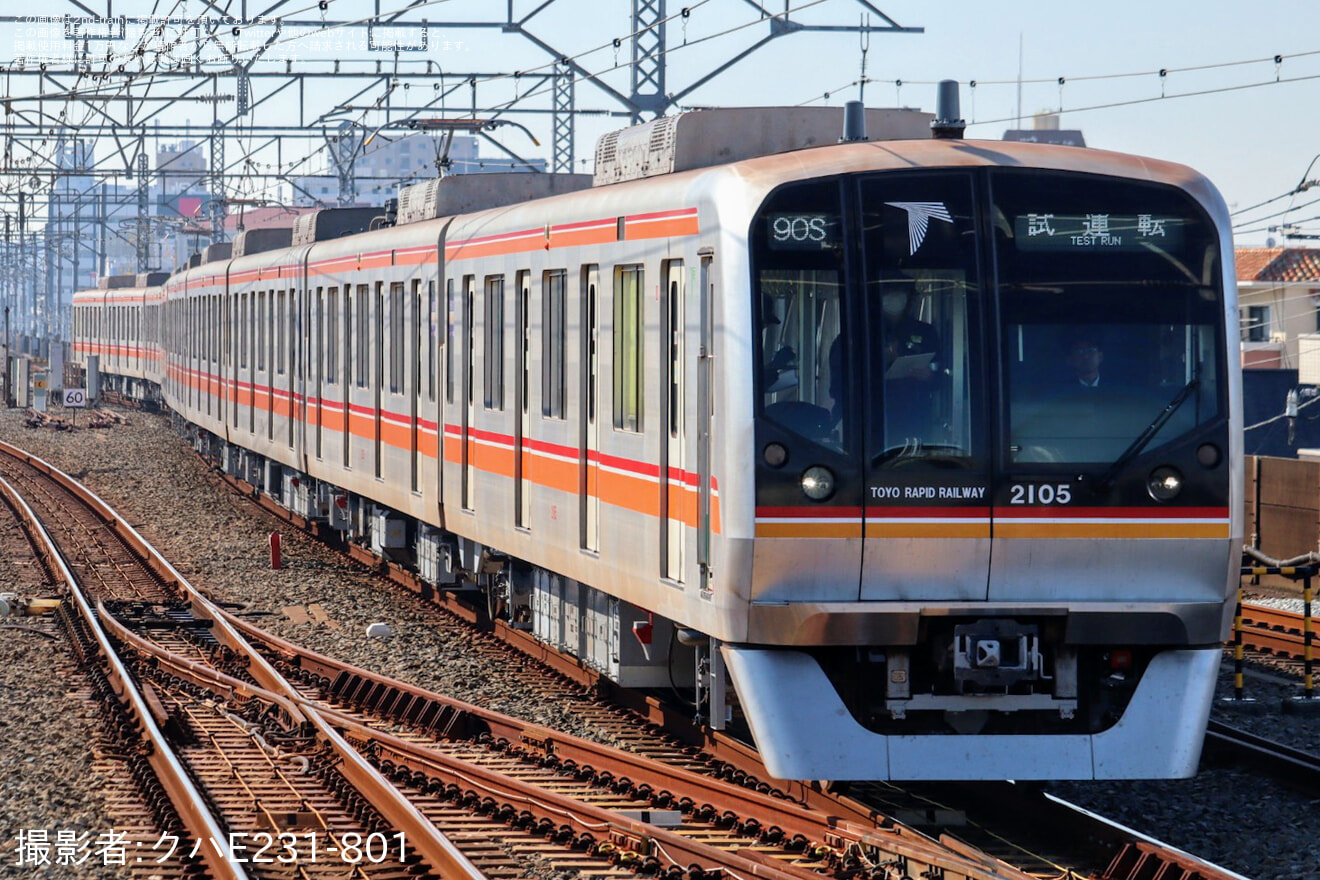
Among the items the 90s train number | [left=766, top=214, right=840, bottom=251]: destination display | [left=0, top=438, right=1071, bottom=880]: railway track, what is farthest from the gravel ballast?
[left=766, top=214, right=840, bottom=251]: destination display

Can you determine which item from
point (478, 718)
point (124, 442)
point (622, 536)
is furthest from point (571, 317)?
point (124, 442)

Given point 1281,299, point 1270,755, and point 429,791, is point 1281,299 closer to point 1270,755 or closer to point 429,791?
point 1270,755

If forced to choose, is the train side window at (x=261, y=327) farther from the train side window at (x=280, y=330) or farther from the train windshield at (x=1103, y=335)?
the train windshield at (x=1103, y=335)

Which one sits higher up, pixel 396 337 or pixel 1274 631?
pixel 396 337

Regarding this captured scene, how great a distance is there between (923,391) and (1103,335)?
750 millimetres

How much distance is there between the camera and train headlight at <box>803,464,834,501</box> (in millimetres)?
7531

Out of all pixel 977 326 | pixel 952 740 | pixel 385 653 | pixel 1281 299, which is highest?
pixel 1281 299

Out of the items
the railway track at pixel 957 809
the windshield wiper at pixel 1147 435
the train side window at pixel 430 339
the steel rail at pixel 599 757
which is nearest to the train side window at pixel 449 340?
the train side window at pixel 430 339

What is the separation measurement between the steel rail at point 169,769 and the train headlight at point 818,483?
8.56 feet

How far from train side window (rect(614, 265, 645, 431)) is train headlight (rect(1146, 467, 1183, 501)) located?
2485mm

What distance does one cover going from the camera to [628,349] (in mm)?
9289

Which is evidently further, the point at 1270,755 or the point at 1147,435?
the point at 1270,755

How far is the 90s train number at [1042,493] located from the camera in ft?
24.9

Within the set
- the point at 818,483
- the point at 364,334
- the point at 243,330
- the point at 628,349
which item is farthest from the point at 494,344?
the point at 243,330
